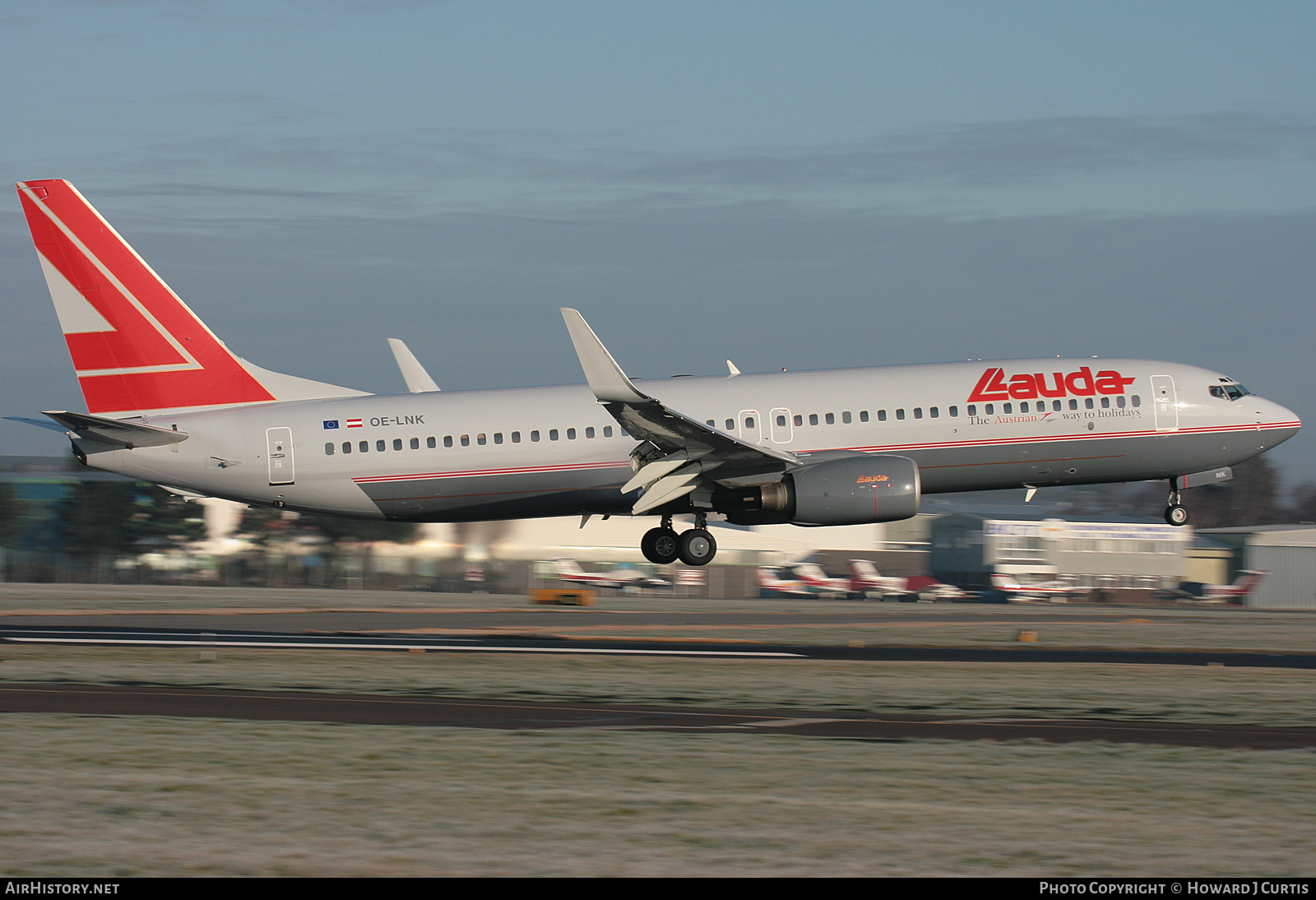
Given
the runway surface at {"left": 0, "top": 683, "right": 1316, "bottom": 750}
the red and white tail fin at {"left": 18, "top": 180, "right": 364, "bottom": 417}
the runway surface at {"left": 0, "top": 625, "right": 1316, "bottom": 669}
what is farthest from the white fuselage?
the runway surface at {"left": 0, "top": 683, "right": 1316, "bottom": 750}

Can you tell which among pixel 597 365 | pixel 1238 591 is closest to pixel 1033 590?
pixel 1238 591

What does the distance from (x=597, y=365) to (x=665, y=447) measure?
3303mm

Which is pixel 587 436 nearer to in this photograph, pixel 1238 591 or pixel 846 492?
pixel 846 492

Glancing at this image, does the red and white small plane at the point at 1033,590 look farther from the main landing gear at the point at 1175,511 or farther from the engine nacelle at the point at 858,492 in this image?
the engine nacelle at the point at 858,492

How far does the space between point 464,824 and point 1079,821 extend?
15.0 ft

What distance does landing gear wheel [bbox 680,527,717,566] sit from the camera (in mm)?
34031

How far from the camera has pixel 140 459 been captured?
32.7m

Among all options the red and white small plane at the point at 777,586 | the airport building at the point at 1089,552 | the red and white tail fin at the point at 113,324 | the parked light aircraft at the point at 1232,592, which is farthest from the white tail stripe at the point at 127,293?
the airport building at the point at 1089,552

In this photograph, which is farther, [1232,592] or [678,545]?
[1232,592]

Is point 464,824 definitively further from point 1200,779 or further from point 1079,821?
point 1200,779

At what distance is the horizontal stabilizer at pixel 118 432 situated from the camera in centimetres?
3098

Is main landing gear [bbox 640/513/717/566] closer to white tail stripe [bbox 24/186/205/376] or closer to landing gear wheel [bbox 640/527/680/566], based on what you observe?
landing gear wheel [bbox 640/527/680/566]

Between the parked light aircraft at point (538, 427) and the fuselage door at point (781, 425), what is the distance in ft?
0.09

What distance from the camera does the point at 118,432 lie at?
105ft
